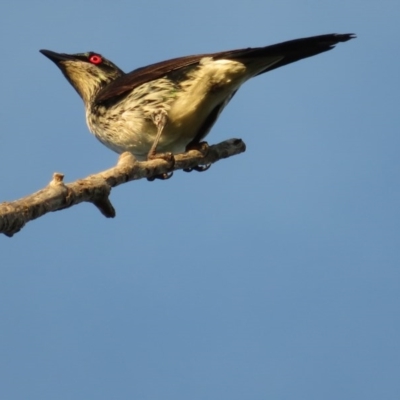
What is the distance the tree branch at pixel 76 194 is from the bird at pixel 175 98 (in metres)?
1.11

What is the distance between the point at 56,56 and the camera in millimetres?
9203

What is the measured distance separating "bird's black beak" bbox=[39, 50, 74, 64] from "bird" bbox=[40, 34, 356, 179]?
825 millimetres

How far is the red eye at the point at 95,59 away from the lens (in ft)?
30.7

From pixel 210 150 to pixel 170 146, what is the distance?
1.80ft

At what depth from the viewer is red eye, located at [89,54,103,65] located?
30.7ft

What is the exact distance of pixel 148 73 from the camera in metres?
8.38

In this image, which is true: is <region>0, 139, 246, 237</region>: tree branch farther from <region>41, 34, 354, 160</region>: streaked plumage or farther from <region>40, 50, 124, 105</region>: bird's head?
<region>40, 50, 124, 105</region>: bird's head

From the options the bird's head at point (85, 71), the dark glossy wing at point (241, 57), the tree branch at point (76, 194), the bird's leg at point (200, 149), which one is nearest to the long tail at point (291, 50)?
the dark glossy wing at point (241, 57)

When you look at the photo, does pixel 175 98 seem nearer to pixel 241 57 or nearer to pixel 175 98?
pixel 175 98

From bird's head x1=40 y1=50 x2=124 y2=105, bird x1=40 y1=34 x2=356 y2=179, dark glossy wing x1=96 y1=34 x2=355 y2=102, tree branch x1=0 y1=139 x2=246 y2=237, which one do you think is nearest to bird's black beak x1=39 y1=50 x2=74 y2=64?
bird's head x1=40 y1=50 x2=124 y2=105

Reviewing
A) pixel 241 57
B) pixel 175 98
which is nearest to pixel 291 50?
pixel 241 57

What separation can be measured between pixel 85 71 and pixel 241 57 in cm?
197

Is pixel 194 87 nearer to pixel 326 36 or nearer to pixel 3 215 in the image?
pixel 326 36

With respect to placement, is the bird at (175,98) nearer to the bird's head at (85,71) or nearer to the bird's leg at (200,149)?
the bird's leg at (200,149)
